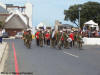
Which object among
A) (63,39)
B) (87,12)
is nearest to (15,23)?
(87,12)

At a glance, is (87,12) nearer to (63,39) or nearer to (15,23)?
(15,23)

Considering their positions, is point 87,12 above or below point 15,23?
above

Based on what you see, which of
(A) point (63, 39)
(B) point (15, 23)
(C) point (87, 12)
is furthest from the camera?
(C) point (87, 12)

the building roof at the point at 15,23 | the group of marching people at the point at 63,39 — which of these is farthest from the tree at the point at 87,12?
the group of marching people at the point at 63,39

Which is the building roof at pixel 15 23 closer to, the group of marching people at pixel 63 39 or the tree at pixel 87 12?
the tree at pixel 87 12

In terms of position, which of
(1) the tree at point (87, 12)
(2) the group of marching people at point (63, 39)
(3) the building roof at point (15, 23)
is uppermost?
(1) the tree at point (87, 12)

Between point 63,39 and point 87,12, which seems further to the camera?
point 87,12

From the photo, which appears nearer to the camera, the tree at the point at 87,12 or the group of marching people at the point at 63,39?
the group of marching people at the point at 63,39

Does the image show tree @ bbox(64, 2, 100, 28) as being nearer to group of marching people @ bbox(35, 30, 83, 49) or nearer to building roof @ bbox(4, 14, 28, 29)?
building roof @ bbox(4, 14, 28, 29)

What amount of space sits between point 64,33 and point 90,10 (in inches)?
2270

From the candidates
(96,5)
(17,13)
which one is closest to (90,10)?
(96,5)

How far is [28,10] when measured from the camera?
95750mm

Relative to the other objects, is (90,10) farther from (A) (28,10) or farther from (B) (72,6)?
(A) (28,10)

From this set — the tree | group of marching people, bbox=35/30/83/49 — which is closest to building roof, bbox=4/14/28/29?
the tree
